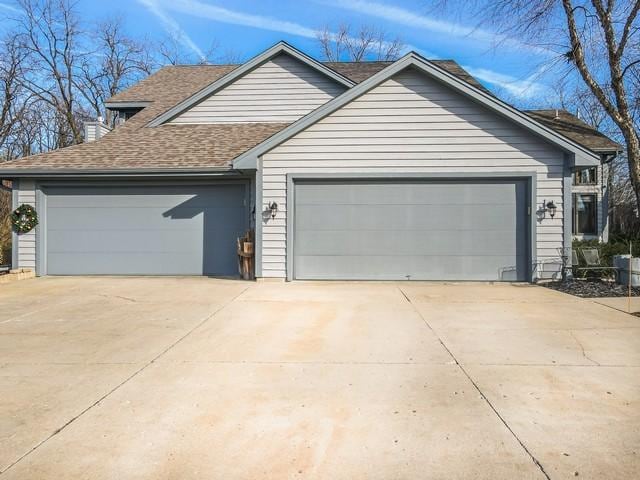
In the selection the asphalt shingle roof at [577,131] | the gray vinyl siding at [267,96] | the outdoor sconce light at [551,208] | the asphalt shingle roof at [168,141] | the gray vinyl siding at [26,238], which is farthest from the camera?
the asphalt shingle roof at [577,131]

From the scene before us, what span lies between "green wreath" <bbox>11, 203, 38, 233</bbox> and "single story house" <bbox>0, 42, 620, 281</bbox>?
19cm

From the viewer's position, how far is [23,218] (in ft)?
35.4

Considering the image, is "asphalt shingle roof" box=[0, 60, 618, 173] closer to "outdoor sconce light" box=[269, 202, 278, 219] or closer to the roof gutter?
the roof gutter

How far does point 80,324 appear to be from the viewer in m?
6.14

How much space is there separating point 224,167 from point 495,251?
20.5ft

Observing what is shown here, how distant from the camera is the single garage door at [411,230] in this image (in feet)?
32.6

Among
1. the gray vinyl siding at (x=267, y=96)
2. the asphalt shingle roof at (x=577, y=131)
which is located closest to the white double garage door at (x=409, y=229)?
the gray vinyl siding at (x=267, y=96)

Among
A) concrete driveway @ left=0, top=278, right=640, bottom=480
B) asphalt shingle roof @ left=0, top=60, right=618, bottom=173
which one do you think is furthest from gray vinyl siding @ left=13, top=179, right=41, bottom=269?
concrete driveway @ left=0, top=278, right=640, bottom=480

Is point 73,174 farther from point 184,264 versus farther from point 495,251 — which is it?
point 495,251

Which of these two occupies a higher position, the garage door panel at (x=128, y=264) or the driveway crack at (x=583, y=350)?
the garage door panel at (x=128, y=264)

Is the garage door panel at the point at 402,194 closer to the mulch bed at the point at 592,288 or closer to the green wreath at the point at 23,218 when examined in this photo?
the mulch bed at the point at 592,288

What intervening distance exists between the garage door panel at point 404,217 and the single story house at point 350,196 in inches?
0.9

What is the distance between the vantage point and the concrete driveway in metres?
2.71

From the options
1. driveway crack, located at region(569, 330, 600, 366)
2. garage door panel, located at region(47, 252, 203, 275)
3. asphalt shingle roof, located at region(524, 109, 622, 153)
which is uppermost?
asphalt shingle roof, located at region(524, 109, 622, 153)
